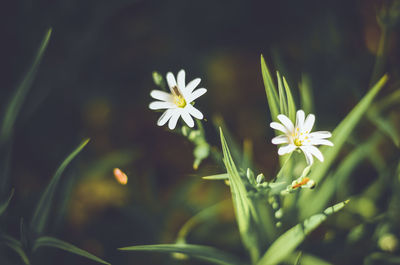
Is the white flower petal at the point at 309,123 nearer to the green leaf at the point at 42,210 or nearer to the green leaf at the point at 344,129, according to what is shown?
the green leaf at the point at 344,129

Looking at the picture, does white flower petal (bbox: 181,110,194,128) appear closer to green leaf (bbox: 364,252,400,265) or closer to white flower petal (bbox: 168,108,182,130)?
white flower petal (bbox: 168,108,182,130)

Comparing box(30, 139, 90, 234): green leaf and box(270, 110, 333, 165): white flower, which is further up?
box(30, 139, 90, 234): green leaf

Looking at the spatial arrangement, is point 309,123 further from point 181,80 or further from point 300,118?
point 181,80

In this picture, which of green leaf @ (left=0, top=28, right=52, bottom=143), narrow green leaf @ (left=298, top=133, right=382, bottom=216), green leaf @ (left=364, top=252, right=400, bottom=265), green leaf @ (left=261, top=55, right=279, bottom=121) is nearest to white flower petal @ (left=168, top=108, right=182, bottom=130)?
green leaf @ (left=261, top=55, right=279, bottom=121)

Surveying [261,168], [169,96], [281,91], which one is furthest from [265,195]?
[261,168]

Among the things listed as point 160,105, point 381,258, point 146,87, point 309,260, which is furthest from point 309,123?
point 146,87

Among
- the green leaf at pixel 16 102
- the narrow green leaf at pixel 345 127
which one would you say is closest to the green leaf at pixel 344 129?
the narrow green leaf at pixel 345 127

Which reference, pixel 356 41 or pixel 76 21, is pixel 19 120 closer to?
pixel 76 21
